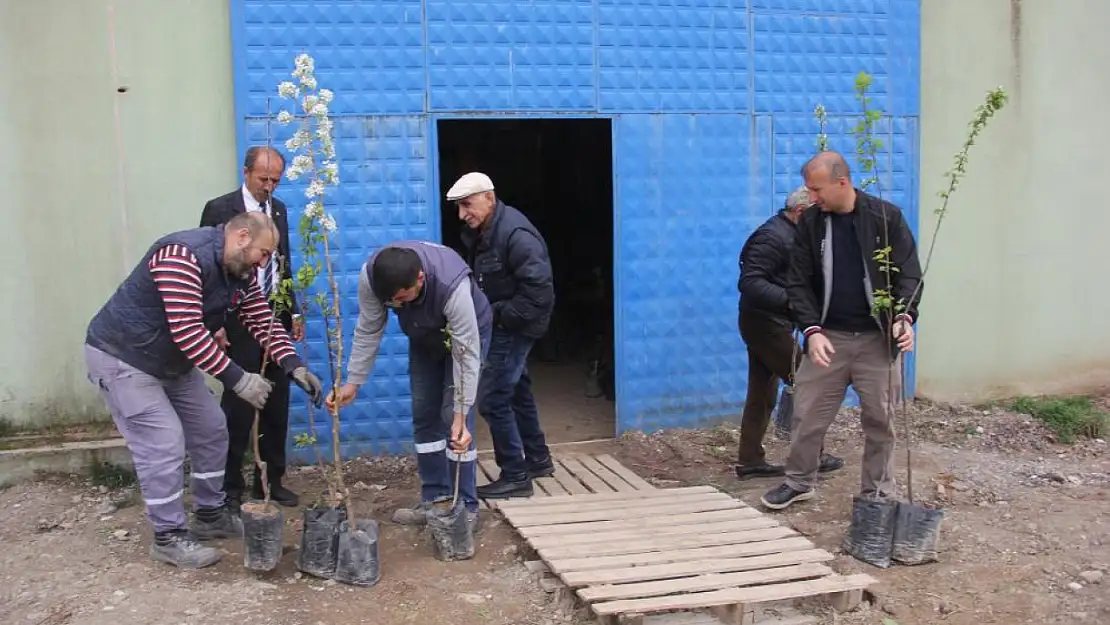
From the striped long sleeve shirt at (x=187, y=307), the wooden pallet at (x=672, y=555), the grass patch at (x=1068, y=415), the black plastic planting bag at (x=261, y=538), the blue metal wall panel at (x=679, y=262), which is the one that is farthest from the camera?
the grass patch at (x=1068, y=415)

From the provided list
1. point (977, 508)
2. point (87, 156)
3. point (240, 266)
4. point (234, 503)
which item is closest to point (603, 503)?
point (234, 503)

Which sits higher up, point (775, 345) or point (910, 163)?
point (910, 163)

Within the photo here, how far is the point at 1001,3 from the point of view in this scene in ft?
22.4

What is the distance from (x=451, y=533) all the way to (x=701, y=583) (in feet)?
3.63

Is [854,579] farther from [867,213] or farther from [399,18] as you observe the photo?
[399,18]

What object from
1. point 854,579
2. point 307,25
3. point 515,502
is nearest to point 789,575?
point 854,579

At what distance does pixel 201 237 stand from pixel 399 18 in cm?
224

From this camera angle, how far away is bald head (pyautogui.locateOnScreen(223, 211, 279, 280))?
389 cm

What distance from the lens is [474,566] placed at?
13.6ft

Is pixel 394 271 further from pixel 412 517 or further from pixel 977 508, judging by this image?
pixel 977 508

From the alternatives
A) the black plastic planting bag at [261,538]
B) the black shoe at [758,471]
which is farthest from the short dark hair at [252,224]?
the black shoe at [758,471]

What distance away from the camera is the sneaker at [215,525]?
4367mm

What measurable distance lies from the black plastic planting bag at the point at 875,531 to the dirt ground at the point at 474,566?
6 cm

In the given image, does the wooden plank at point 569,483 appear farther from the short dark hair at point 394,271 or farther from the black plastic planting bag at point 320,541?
the short dark hair at point 394,271
